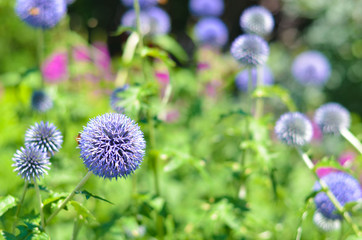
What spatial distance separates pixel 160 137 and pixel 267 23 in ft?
4.49

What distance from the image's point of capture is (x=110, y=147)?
133 centimetres

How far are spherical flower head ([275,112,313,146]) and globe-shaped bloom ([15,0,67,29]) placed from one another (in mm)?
1654

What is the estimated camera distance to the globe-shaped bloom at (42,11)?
8.54 ft

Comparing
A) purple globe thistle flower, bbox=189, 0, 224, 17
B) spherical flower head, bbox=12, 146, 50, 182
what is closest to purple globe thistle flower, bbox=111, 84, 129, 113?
spherical flower head, bbox=12, 146, 50, 182

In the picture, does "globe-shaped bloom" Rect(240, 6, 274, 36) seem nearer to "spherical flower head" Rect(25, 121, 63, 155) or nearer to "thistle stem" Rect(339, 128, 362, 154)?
"thistle stem" Rect(339, 128, 362, 154)

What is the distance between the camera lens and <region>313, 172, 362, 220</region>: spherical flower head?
2.07 meters

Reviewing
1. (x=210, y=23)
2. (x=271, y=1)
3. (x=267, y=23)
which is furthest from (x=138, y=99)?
(x=271, y=1)

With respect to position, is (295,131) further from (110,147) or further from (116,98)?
(110,147)

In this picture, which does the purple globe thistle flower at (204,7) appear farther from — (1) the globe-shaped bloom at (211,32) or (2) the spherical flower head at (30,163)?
(2) the spherical flower head at (30,163)

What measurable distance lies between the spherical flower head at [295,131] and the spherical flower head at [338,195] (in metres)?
0.27

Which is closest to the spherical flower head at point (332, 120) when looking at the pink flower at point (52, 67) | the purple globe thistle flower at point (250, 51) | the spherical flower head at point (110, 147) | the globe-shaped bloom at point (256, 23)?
the purple globe thistle flower at point (250, 51)

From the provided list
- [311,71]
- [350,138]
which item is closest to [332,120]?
[350,138]

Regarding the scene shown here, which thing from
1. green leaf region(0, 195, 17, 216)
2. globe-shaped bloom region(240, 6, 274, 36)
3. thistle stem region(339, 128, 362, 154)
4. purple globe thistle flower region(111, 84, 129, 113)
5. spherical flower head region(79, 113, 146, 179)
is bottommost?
green leaf region(0, 195, 17, 216)

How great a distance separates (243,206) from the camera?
2061mm
